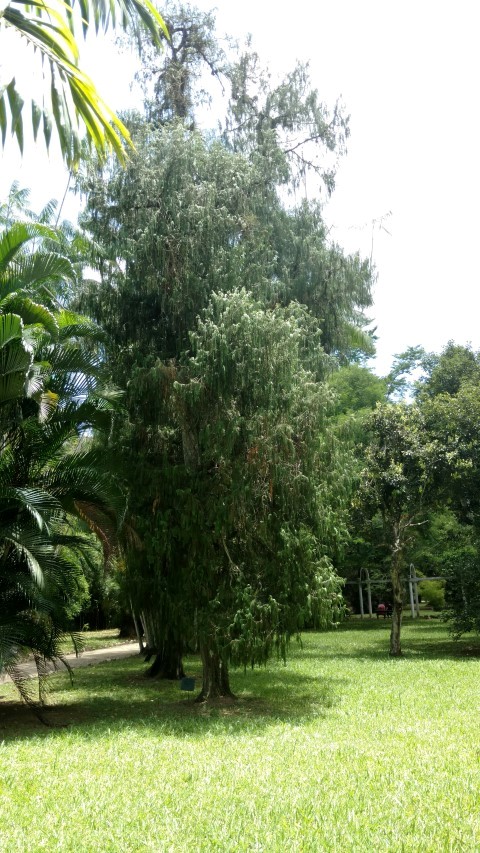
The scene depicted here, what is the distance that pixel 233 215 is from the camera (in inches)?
541

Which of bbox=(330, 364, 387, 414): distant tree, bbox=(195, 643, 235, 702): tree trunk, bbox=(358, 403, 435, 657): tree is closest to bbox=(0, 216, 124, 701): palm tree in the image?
bbox=(195, 643, 235, 702): tree trunk

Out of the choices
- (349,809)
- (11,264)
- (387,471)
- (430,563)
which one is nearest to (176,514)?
(11,264)

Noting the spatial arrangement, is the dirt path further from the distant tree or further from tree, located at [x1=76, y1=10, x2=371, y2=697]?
the distant tree

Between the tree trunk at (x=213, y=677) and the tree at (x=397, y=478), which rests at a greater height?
the tree at (x=397, y=478)

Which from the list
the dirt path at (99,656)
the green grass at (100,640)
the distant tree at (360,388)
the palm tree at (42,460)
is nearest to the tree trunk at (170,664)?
the dirt path at (99,656)

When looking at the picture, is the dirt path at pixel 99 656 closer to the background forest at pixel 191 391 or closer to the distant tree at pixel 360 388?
the background forest at pixel 191 391

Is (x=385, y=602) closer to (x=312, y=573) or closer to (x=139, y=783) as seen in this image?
(x=312, y=573)

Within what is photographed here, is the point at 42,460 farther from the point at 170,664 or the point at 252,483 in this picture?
the point at 170,664

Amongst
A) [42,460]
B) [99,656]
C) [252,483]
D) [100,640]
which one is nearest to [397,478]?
[252,483]

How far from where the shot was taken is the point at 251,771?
7.34 m

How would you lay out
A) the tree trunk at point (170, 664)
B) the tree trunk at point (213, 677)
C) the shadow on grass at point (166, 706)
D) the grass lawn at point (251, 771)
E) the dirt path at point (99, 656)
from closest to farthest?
the grass lawn at point (251, 771)
the shadow on grass at point (166, 706)
the tree trunk at point (213, 677)
the tree trunk at point (170, 664)
the dirt path at point (99, 656)

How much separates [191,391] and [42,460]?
7.81ft

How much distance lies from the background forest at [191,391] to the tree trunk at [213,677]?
40 mm

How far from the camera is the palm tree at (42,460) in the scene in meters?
10.5
